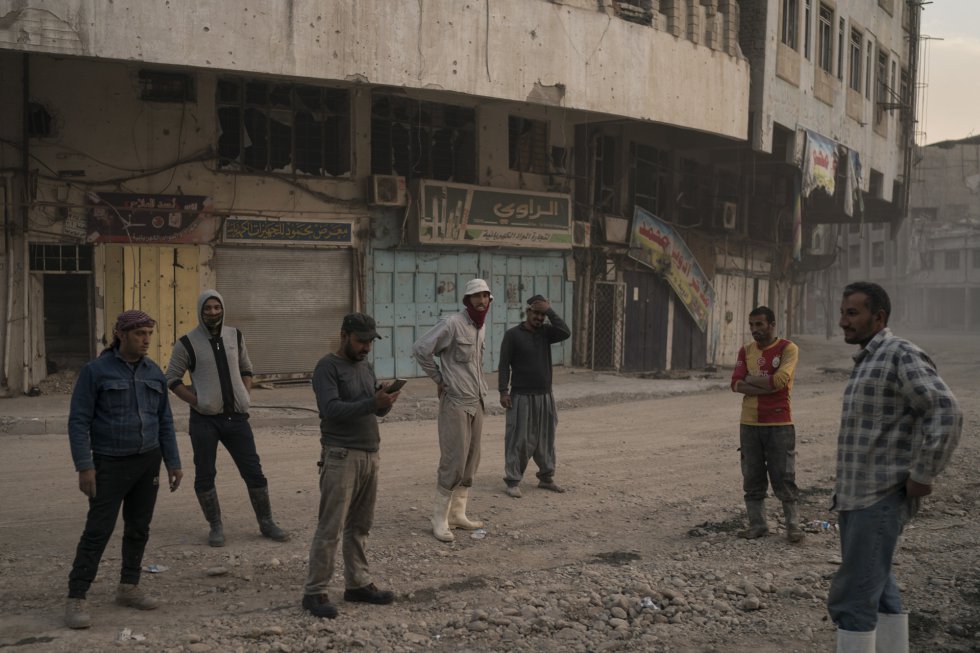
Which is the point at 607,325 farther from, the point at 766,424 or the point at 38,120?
the point at 766,424

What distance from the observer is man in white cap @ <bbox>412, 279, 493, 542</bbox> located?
6.98 metres

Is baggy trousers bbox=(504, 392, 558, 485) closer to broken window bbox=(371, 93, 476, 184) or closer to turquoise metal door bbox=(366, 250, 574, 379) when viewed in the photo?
turquoise metal door bbox=(366, 250, 574, 379)

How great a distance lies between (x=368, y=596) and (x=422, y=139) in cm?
1341

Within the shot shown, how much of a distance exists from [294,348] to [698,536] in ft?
35.1

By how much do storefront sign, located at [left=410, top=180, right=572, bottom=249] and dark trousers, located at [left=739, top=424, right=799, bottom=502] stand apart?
11.0 m

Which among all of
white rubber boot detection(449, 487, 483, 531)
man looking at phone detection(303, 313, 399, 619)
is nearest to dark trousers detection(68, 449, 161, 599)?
man looking at phone detection(303, 313, 399, 619)

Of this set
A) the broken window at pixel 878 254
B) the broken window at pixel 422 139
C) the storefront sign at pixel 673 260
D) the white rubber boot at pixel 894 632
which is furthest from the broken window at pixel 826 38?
the broken window at pixel 878 254

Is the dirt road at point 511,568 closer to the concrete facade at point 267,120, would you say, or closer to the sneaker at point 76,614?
the sneaker at point 76,614

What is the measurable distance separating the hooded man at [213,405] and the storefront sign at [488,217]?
10720 mm

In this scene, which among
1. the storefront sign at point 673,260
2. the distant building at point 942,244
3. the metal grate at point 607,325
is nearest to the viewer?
the metal grate at point 607,325

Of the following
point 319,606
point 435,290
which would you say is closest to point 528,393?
point 319,606

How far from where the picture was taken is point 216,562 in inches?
245

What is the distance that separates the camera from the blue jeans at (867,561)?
A: 3955mm

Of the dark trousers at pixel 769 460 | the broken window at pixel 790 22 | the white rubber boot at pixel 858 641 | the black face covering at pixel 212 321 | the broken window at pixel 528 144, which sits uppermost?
the broken window at pixel 790 22
